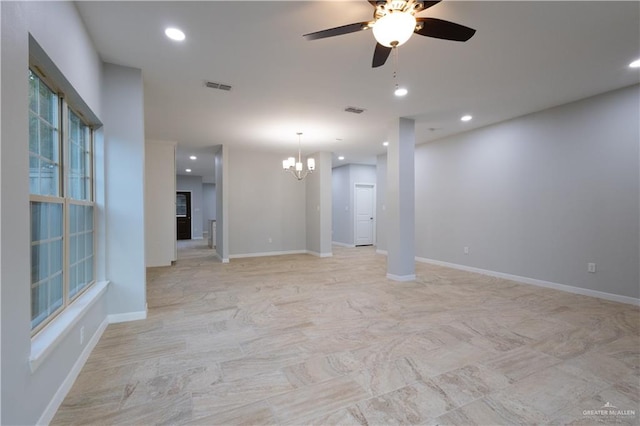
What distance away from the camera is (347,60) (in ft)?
9.94

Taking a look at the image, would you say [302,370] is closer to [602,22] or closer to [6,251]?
[6,251]

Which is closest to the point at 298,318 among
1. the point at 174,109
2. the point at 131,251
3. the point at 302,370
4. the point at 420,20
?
the point at 302,370

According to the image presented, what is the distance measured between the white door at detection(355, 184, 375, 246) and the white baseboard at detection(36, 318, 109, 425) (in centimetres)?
772

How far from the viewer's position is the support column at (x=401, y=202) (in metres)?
4.97

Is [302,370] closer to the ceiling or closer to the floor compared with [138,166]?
closer to the floor

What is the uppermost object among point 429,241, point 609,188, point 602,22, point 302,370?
point 602,22

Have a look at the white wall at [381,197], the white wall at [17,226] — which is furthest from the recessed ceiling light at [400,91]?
the white wall at [381,197]

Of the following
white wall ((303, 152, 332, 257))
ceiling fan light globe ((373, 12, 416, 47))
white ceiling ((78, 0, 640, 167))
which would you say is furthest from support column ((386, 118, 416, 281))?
ceiling fan light globe ((373, 12, 416, 47))

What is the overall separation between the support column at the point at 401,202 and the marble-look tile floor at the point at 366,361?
81cm

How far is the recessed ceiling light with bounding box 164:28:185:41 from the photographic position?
8.23 feet

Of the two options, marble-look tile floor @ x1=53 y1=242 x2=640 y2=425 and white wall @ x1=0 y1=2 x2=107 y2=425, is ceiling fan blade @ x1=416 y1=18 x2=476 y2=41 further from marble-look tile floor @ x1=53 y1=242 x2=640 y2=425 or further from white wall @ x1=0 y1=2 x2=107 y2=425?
marble-look tile floor @ x1=53 y1=242 x2=640 y2=425

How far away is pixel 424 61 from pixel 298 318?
308cm

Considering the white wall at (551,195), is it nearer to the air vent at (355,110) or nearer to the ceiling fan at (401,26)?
the air vent at (355,110)

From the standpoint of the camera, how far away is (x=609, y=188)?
3.92 m
